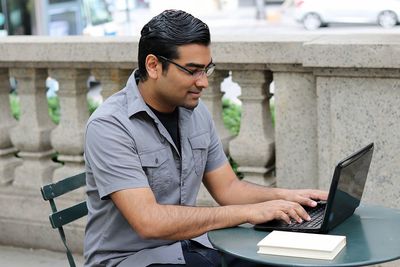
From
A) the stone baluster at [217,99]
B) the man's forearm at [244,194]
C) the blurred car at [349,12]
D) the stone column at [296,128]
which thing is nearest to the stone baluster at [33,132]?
the stone baluster at [217,99]

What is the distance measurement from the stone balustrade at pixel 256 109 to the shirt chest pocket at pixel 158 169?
1.25m

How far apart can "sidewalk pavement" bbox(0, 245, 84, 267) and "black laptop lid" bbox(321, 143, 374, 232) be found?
2370 mm

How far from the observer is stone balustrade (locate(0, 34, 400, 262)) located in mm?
4344

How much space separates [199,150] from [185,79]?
1.30 ft

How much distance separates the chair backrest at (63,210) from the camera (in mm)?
3746

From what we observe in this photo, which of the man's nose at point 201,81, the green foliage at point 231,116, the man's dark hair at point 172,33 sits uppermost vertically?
the man's dark hair at point 172,33

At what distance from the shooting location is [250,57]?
4.61 meters

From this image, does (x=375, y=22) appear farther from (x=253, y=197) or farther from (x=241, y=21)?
(x=253, y=197)

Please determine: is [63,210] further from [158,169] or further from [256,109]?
[256,109]

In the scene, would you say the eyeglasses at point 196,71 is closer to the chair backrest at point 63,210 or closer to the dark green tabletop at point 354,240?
the dark green tabletop at point 354,240

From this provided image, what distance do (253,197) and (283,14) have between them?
29.9 meters

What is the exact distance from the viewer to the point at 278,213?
10.6ft

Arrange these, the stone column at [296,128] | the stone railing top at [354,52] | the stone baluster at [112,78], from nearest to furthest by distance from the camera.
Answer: the stone railing top at [354,52]
the stone column at [296,128]
the stone baluster at [112,78]

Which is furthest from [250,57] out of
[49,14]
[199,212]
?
[49,14]
